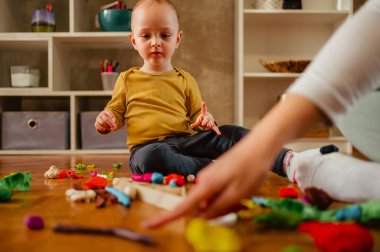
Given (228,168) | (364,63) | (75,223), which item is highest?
(364,63)

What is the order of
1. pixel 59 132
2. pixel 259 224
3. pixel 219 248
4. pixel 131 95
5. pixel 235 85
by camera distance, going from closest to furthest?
pixel 219 248
pixel 259 224
pixel 131 95
pixel 59 132
pixel 235 85

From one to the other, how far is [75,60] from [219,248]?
95.7 inches

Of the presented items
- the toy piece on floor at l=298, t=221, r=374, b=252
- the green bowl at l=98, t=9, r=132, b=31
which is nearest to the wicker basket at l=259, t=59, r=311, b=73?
the green bowl at l=98, t=9, r=132, b=31

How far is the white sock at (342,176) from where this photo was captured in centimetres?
82

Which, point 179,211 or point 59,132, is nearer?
Answer: point 179,211

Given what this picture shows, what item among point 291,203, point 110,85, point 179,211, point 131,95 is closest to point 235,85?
point 110,85

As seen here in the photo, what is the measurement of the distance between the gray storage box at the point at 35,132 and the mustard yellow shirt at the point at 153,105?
39.4 inches

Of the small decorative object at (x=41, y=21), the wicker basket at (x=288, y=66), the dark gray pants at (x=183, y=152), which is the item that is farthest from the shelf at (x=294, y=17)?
the dark gray pants at (x=183, y=152)

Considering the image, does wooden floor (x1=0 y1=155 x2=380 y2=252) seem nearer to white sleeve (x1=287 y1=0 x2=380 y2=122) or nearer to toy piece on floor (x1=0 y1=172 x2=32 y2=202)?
toy piece on floor (x1=0 y1=172 x2=32 y2=202)

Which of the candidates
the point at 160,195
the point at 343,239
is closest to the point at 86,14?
the point at 160,195

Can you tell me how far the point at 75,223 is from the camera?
2.28 feet

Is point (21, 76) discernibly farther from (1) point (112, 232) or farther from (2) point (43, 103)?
(1) point (112, 232)

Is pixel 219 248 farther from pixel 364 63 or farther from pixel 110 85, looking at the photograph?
pixel 110 85

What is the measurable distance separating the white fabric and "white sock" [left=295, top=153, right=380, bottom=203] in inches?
10.5
